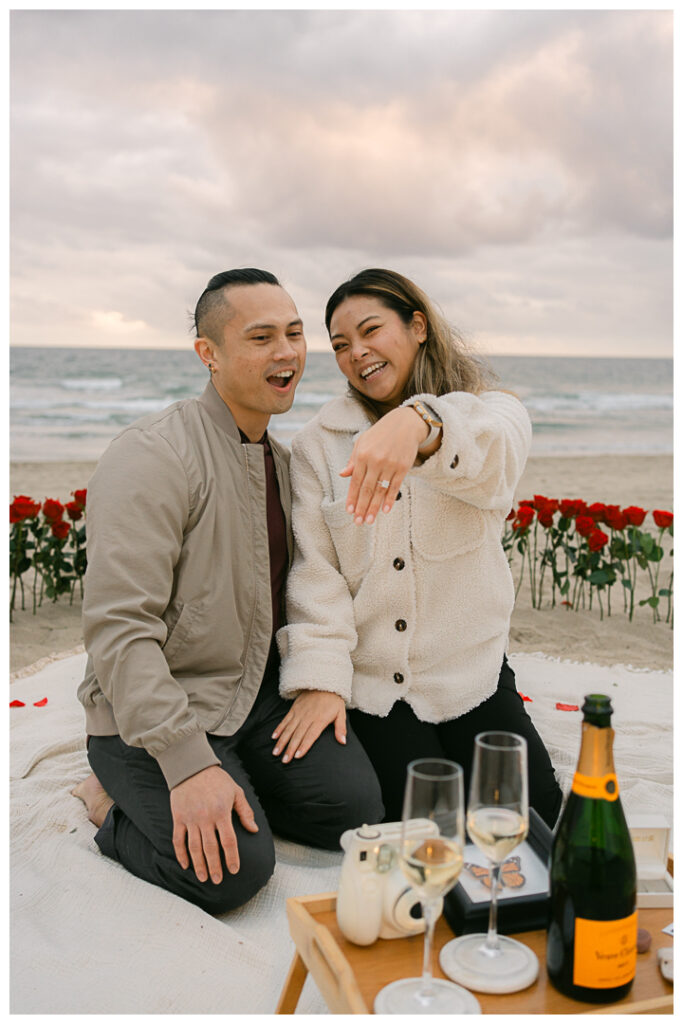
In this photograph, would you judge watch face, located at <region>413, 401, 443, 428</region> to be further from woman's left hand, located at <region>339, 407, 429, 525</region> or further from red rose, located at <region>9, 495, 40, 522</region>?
red rose, located at <region>9, 495, 40, 522</region>

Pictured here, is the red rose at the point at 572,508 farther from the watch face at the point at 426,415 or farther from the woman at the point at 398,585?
the watch face at the point at 426,415

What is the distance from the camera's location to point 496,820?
1436 millimetres

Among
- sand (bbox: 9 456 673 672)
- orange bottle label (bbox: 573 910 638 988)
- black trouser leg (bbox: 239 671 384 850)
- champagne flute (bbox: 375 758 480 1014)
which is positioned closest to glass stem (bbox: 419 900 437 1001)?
champagne flute (bbox: 375 758 480 1014)

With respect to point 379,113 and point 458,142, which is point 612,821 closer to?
point 379,113

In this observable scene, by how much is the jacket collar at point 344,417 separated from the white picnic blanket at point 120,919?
4.99ft

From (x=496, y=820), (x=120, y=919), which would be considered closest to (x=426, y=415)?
(x=496, y=820)

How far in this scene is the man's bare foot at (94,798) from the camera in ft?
9.46

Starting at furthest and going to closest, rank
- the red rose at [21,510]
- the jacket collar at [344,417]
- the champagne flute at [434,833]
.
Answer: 1. the red rose at [21,510]
2. the jacket collar at [344,417]
3. the champagne flute at [434,833]

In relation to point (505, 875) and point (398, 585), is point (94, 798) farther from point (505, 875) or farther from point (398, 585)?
point (505, 875)

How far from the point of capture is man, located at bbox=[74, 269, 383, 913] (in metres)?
2.38

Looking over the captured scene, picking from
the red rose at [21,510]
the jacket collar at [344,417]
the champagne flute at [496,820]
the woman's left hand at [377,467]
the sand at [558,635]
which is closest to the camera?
the champagne flute at [496,820]

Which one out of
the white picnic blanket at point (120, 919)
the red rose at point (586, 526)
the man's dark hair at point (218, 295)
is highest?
the man's dark hair at point (218, 295)

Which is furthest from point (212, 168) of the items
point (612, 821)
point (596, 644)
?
point (612, 821)

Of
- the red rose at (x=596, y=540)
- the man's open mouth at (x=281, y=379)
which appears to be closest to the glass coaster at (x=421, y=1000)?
the man's open mouth at (x=281, y=379)
